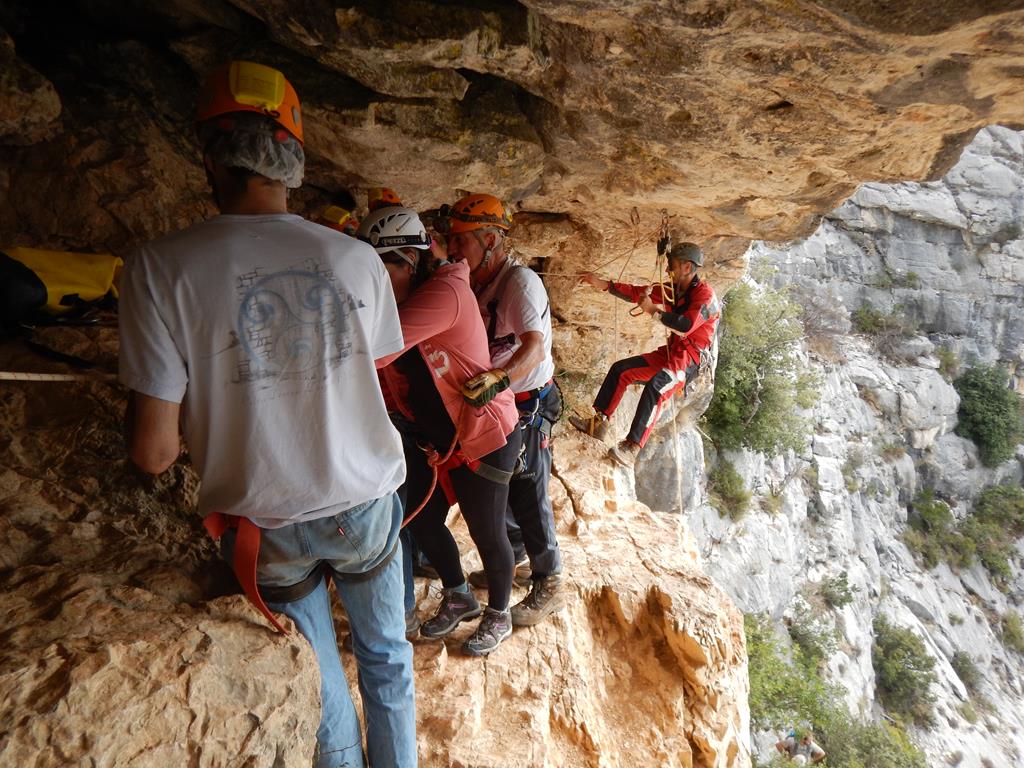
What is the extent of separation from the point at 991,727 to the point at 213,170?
27.4 meters

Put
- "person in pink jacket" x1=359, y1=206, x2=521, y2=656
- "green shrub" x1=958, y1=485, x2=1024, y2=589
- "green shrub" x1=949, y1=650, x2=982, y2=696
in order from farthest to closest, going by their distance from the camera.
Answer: "green shrub" x1=958, y1=485, x2=1024, y2=589 → "green shrub" x1=949, y1=650, x2=982, y2=696 → "person in pink jacket" x1=359, y1=206, x2=521, y2=656

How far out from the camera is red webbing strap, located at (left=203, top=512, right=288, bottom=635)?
1.69 m

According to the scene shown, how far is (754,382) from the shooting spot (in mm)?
17516

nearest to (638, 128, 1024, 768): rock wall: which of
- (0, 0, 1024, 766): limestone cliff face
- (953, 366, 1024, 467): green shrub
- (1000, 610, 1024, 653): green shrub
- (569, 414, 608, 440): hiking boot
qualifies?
(1000, 610, 1024, 653): green shrub

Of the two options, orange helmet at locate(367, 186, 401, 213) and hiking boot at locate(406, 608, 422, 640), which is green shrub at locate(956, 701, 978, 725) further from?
orange helmet at locate(367, 186, 401, 213)

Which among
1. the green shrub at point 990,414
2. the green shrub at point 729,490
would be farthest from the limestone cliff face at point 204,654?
the green shrub at point 990,414

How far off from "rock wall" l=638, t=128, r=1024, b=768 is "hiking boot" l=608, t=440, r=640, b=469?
6.67 m

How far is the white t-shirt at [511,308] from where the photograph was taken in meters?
3.05

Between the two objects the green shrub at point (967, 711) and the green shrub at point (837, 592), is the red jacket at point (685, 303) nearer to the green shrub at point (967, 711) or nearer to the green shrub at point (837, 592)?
the green shrub at point (837, 592)

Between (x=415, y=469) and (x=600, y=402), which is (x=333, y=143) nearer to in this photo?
(x=415, y=469)

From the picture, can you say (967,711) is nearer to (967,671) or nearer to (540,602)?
(967,671)

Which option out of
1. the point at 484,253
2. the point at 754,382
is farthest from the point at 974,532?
the point at 484,253

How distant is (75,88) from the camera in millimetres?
2850

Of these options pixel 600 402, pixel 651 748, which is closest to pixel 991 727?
pixel 600 402
